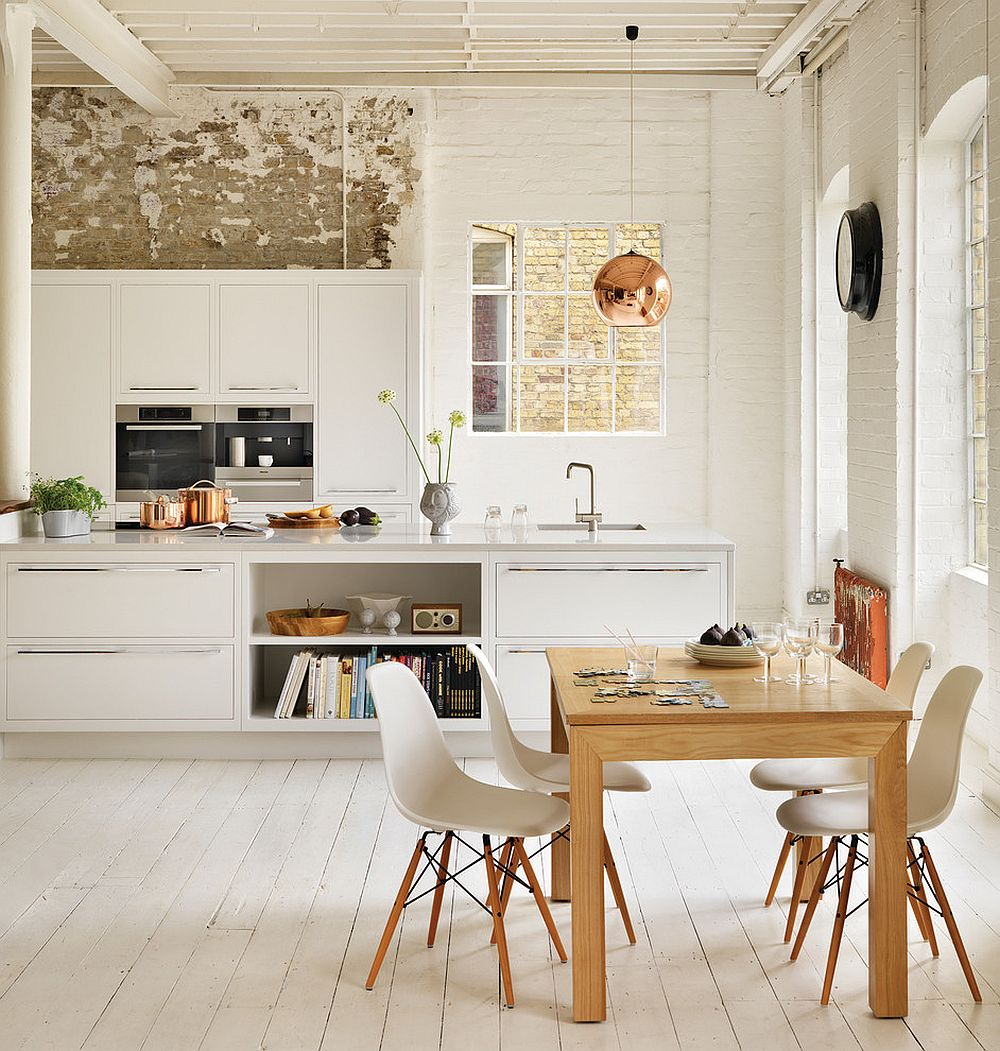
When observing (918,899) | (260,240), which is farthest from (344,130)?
(918,899)

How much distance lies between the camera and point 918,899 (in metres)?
3.33

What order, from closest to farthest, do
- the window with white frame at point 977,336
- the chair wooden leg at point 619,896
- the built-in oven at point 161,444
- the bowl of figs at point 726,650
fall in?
the chair wooden leg at point 619,896
the bowl of figs at point 726,650
the window with white frame at point 977,336
the built-in oven at point 161,444

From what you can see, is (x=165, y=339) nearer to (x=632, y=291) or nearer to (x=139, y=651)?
(x=139, y=651)

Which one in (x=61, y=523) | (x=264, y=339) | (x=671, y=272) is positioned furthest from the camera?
(x=671, y=272)

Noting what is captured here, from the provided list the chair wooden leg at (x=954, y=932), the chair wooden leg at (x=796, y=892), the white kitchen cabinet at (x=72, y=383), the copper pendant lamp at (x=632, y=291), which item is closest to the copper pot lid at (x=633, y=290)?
the copper pendant lamp at (x=632, y=291)

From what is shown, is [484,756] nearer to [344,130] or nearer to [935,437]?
[935,437]

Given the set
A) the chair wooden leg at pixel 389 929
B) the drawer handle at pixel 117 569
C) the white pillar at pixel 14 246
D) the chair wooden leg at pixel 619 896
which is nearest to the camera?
the chair wooden leg at pixel 389 929

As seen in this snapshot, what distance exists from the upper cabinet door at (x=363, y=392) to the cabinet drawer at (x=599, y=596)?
2.63 meters

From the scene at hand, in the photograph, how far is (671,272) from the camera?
340 inches

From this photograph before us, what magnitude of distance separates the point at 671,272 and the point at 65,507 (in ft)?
15.5

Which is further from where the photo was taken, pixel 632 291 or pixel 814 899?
pixel 632 291

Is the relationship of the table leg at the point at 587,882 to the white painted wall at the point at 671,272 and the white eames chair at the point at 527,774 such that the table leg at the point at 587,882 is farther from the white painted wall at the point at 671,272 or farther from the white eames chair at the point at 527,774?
the white painted wall at the point at 671,272

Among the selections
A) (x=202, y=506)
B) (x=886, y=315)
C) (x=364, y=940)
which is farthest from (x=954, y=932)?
(x=202, y=506)

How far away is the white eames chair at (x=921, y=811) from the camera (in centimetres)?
314
